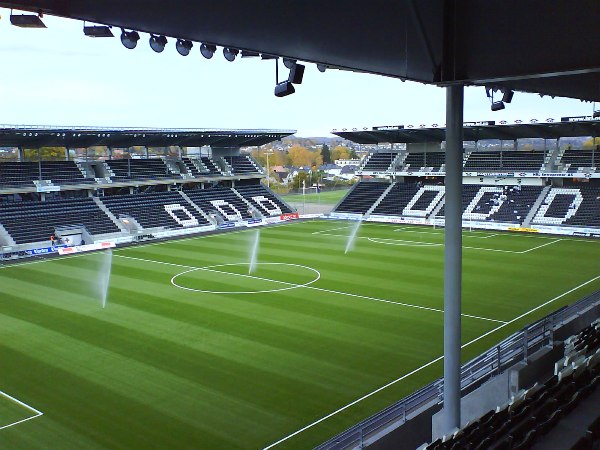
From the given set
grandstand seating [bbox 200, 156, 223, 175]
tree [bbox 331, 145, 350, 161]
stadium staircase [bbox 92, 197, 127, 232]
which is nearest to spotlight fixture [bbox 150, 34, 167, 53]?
stadium staircase [bbox 92, 197, 127, 232]

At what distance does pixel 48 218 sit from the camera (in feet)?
136

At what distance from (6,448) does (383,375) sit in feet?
30.1

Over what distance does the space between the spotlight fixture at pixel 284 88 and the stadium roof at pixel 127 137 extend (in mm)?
31717

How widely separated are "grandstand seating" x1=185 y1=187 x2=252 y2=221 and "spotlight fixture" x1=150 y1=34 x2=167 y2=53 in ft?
133

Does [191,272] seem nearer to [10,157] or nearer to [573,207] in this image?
[10,157]

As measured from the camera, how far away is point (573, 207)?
4469 centimetres

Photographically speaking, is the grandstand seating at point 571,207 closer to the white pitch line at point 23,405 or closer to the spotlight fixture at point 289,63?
the spotlight fixture at point 289,63

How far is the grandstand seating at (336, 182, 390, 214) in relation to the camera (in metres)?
55.3

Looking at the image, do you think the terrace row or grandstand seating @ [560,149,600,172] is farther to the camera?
grandstand seating @ [560,149,600,172]

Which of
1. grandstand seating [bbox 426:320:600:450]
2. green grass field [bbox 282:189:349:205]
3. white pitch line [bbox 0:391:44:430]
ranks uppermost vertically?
grandstand seating [bbox 426:320:600:450]

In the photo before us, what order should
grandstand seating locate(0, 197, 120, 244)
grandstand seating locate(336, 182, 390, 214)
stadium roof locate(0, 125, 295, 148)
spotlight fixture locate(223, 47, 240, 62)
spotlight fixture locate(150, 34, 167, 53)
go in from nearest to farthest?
spotlight fixture locate(150, 34, 167, 53) → spotlight fixture locate(223, 47, 240, 62) → grandstand seating locate(0, 197, 120, 244) → stadium roof locate(0, 125, 295, 148) → grandstand seating locate(336, 182, 390, 214)

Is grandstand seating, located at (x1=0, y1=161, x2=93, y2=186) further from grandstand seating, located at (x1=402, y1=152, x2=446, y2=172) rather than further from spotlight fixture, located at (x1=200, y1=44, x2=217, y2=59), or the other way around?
spotlight fixture, located at (x1=200, y1=44, x2=217, y2=59)

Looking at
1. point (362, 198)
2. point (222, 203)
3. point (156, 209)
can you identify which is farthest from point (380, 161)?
point (156, 209)

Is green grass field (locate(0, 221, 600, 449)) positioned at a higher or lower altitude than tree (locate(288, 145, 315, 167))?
lower
